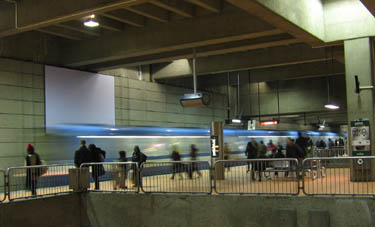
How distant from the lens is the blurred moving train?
16.4 metres

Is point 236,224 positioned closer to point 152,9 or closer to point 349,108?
point 349,108

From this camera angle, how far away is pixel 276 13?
11180 mm

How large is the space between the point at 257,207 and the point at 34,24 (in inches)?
305

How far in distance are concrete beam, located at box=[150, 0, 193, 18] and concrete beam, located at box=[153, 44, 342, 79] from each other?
6.76 meters

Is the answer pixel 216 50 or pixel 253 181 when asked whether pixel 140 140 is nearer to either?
pixel 216 50

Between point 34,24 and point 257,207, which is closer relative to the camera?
point 257,207

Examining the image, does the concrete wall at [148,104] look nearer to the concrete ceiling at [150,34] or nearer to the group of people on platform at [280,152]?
the concrete ceiling at [150,34]

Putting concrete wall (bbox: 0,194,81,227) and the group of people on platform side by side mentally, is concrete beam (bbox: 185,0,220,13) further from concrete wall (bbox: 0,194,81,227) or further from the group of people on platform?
concrete wall (bbox: 0,194,81,227)

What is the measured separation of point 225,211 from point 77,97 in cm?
1004

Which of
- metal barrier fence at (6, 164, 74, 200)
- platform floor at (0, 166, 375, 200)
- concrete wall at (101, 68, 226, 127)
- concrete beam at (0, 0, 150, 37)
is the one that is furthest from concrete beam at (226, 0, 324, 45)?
concrete wall at (101, 68, 226, 127)

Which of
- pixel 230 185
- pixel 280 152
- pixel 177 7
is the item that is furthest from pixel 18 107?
pixel 280 152

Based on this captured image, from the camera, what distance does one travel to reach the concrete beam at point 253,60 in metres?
20.0

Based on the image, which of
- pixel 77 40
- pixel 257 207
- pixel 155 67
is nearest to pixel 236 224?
pixel 257 207

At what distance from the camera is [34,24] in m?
12.1
